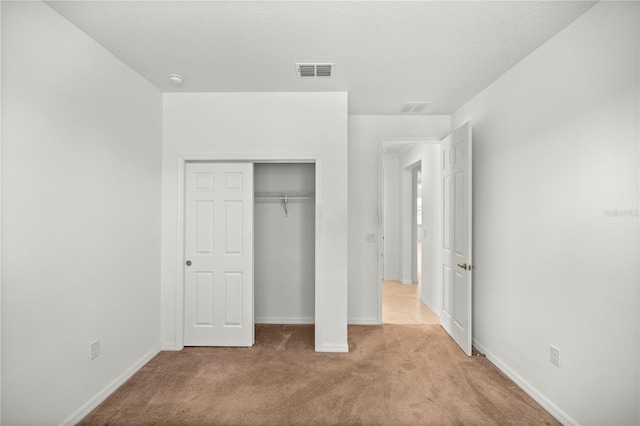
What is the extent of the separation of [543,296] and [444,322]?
168 centimetres

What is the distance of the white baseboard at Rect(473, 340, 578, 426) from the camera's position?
213 cm

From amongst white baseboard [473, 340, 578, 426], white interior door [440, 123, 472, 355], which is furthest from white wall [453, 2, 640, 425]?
white interior door [440, 123, 472, 355]

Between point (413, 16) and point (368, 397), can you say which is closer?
point (413, 16)

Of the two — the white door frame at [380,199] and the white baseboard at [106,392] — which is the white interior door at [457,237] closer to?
the white door frame at [380,199]

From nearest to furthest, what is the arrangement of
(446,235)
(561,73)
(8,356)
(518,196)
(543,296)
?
(8,356) < (561,73) < (543,296) < (518,196) < (446,235)

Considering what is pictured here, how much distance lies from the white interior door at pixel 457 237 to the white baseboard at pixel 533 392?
9.4 inches

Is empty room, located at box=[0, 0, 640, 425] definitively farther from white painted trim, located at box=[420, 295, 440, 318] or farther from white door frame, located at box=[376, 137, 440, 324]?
white painted trim, located at box=[420, 295, 440, 318]

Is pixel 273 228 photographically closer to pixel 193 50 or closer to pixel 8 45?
pixel 193 50

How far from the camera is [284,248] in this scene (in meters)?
4.11

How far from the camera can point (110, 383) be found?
250 centimetres

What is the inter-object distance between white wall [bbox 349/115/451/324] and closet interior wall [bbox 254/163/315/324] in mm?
552

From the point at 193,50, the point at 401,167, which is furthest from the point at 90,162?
the point at 401,167

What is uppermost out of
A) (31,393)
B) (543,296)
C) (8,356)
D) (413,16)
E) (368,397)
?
(413,16)

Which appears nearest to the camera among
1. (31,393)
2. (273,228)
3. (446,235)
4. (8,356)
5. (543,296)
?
(8,356)
